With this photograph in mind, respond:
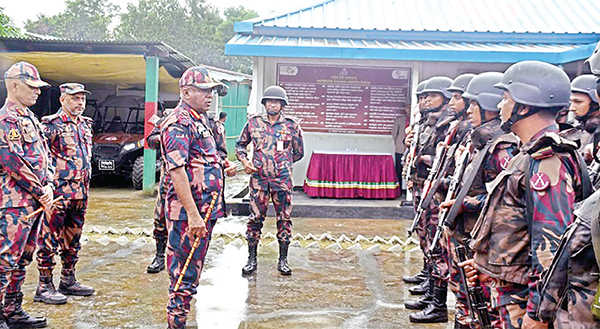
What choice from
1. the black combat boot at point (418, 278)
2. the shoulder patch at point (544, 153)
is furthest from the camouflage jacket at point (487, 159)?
the black combat boot at point (418, 278)

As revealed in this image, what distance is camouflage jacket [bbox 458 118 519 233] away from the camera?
3131 millimetres

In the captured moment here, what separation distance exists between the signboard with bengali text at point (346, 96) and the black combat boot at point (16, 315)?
685cm

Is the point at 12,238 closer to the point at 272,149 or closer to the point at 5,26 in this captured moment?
the point at 272,149

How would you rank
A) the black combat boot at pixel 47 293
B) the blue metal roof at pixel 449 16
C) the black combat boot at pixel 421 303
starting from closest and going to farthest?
the black combat boot at pixel 47 293
the black combat boot at pixel 421 303
the blue metal roof at pixel 449 16

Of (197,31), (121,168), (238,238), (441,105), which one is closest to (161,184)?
(238,238)

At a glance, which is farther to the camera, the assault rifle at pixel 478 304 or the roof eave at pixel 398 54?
the roof eave at pixel 398 54

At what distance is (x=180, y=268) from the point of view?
3.67 metres

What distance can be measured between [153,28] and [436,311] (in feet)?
125

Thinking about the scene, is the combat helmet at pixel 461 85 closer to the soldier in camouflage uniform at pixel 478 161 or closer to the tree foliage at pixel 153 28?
the soldier in camouflage uniform at pixel 478 161

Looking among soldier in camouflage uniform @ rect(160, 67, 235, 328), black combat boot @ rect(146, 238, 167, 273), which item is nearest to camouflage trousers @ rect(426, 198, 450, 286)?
soldier in camouflage uniform @ rect(160, 67, 235, 328)

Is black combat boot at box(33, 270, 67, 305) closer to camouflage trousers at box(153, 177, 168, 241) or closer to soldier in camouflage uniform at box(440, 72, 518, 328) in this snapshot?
camouflage trousers at box(153, 177, 168, 241)

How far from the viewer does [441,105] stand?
5.08 metres

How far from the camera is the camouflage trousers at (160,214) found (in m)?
5.45

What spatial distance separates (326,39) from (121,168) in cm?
517
